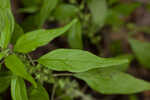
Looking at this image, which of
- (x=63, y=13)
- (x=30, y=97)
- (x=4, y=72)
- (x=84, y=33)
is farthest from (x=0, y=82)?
(x=84, y=33)

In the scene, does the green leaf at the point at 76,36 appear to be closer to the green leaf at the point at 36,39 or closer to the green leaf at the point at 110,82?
the green leaf at the point at 110,82

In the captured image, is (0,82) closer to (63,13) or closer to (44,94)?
(44,94)

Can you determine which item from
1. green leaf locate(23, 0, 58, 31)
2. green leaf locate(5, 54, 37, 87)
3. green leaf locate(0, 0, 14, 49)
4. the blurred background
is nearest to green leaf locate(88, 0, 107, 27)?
the blurred background

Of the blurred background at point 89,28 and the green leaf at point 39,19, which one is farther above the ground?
the green leaf at point 39,19

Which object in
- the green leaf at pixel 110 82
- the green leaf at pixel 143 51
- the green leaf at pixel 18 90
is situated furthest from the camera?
the green leaf at pixel 143 51

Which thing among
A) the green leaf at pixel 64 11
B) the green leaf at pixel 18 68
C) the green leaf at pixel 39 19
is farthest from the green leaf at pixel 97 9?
the green leaf at pixel 18 68

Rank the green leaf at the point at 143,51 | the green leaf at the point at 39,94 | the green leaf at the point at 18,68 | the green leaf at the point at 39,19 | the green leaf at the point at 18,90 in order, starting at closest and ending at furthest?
the green leaf at the point at 18,68 → the green leaf at the point at 18,90 → the green leaf at the point at 39,94 → the green leaf at the point at 39,19 → the green leaf at the point at 143,51

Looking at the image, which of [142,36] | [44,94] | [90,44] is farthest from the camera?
[142,36]
